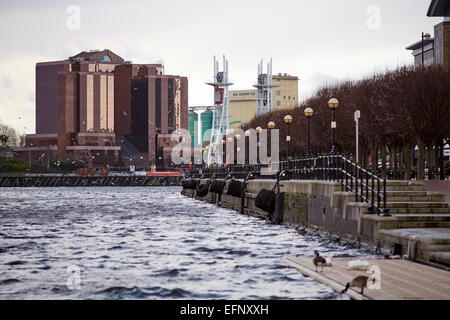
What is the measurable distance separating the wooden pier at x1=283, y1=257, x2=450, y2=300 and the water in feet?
1.13

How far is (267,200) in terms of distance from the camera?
131 ft

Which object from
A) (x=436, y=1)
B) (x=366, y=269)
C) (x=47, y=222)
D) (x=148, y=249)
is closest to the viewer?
(x=366, y=269)

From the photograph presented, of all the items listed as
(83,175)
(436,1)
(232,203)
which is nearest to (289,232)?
(232,203)

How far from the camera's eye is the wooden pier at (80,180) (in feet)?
595

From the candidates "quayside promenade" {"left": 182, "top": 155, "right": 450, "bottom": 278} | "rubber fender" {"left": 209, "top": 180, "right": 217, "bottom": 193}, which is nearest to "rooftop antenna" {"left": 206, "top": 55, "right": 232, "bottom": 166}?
"rubber fender" {"left": 209, "top": 180, "right": 217, "bottom": 193}

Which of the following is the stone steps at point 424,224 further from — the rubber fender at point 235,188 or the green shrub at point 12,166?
the green shrub at point 12,166

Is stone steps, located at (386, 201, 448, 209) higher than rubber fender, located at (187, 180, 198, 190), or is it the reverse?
stone steps, located at (386, 201, 448, 209)

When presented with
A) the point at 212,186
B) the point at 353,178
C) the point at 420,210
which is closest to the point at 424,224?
the point at 420,210

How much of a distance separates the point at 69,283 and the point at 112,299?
2.51 m

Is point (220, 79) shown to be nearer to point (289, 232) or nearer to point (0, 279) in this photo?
point (289, 232)

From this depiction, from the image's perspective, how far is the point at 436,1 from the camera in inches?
3063

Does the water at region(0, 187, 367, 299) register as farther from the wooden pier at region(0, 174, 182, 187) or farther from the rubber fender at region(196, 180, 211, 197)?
the wooden pier at region(0, 174, 182, 187)

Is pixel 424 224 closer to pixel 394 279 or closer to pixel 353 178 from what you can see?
pixel 353 178

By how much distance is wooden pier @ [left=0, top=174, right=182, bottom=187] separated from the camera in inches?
7136
